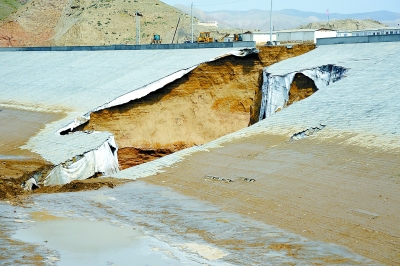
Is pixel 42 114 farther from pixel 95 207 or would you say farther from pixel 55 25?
pixel 55 25

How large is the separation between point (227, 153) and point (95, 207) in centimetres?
382

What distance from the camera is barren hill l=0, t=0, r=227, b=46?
63812mm

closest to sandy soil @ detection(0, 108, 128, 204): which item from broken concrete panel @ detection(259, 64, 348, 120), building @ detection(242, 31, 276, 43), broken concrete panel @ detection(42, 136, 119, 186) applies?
broken concrete panel @ detection(42, 136, 119, 186)

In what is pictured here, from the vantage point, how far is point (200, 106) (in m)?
Answer: 22.3

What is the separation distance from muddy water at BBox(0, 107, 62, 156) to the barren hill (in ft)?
135

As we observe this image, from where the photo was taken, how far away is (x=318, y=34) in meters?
35.8

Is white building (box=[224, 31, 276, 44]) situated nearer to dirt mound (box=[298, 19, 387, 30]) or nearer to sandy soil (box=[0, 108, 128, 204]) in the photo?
sandy soil (box=[0, 108, 128, 204])

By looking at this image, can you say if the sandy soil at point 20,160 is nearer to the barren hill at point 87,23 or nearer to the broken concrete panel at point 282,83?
the broken concrete panel at point 282,83

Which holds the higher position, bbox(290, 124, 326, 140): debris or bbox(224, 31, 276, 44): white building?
bbox(224, 31, 276, 44): white building

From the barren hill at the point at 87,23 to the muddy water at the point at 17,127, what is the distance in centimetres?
4124

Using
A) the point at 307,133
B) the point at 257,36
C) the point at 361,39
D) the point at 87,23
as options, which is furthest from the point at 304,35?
the point at 87,23

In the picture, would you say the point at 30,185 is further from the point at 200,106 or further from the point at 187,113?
the point at 200,106

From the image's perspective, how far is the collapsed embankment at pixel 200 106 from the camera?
21.0m

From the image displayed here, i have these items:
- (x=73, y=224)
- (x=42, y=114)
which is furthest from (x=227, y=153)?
(x=42, y=114)
